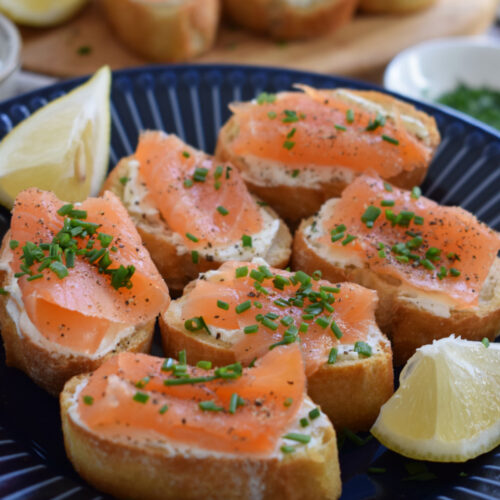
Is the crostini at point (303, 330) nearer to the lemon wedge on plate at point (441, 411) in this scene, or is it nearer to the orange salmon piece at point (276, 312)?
the orange salmon piece at point (276, 312)

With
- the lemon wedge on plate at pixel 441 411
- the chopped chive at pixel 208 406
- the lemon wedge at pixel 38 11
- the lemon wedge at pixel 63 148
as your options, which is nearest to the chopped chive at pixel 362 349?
the lemon wedge on plate at pixel 441 411

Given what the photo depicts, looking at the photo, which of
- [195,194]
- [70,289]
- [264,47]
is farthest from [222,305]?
[264,47]

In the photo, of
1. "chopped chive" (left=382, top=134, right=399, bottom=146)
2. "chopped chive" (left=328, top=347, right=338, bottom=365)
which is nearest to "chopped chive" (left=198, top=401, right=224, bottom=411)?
"chopped chive" (left=328, top=347, right=338, bottom=365)

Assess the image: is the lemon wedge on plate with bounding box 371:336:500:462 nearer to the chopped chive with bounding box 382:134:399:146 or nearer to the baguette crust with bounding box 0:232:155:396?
the baguette crust with bounding box 0:232:155:396

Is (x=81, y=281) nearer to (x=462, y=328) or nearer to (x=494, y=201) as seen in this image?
(x=462, y=328)

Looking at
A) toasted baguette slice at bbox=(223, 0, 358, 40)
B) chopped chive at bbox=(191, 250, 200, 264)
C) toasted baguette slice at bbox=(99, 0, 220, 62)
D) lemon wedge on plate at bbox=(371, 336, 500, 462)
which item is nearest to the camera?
lemon wedge on plate at bbox=(371, 336, 500, 462)

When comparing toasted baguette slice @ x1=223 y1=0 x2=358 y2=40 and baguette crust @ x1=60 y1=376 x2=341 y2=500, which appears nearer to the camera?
baguette crust @ x1=60 y1=376 x2=341 y2=500

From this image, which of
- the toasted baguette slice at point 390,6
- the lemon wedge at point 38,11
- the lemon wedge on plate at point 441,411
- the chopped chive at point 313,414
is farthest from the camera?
the toasted baguette slice at point 390,6
